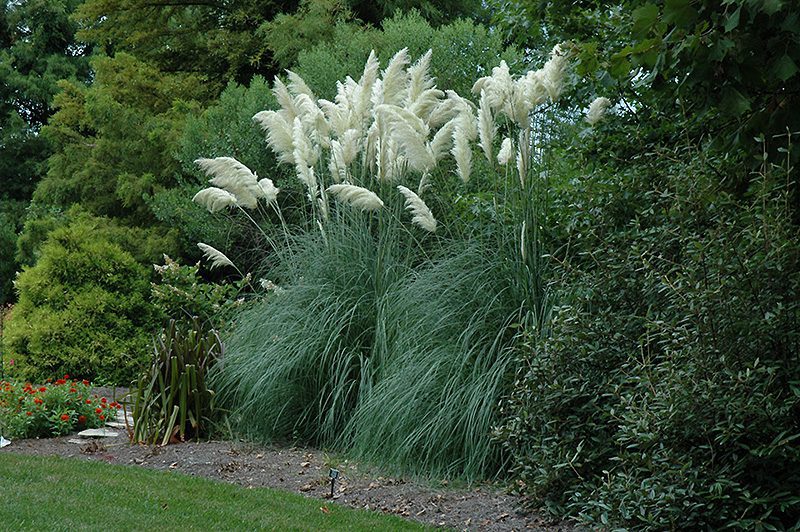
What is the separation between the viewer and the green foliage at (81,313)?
1104 cm

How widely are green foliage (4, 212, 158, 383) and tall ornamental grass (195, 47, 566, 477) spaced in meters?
4.27

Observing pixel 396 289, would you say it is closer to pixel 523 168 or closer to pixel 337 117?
pixel 523 168

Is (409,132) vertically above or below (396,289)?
above

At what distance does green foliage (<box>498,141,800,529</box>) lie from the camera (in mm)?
4008

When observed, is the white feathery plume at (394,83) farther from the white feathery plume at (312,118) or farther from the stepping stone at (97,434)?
the stepping stone at (97,434)

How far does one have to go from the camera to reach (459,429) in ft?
18.2

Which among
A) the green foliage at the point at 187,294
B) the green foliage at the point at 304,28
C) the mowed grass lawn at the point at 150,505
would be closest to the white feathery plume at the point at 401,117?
the mowed grass lawn at the point at 150,505

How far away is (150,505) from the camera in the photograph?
5039 mm

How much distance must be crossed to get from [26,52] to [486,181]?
70.0ft

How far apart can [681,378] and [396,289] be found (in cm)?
293

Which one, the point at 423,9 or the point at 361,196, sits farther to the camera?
the point at 423,9

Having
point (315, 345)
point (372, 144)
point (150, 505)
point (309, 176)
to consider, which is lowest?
point (150, 505)

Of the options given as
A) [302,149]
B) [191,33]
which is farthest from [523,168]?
[191,33]

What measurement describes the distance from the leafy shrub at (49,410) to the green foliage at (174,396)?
3.00 feet
